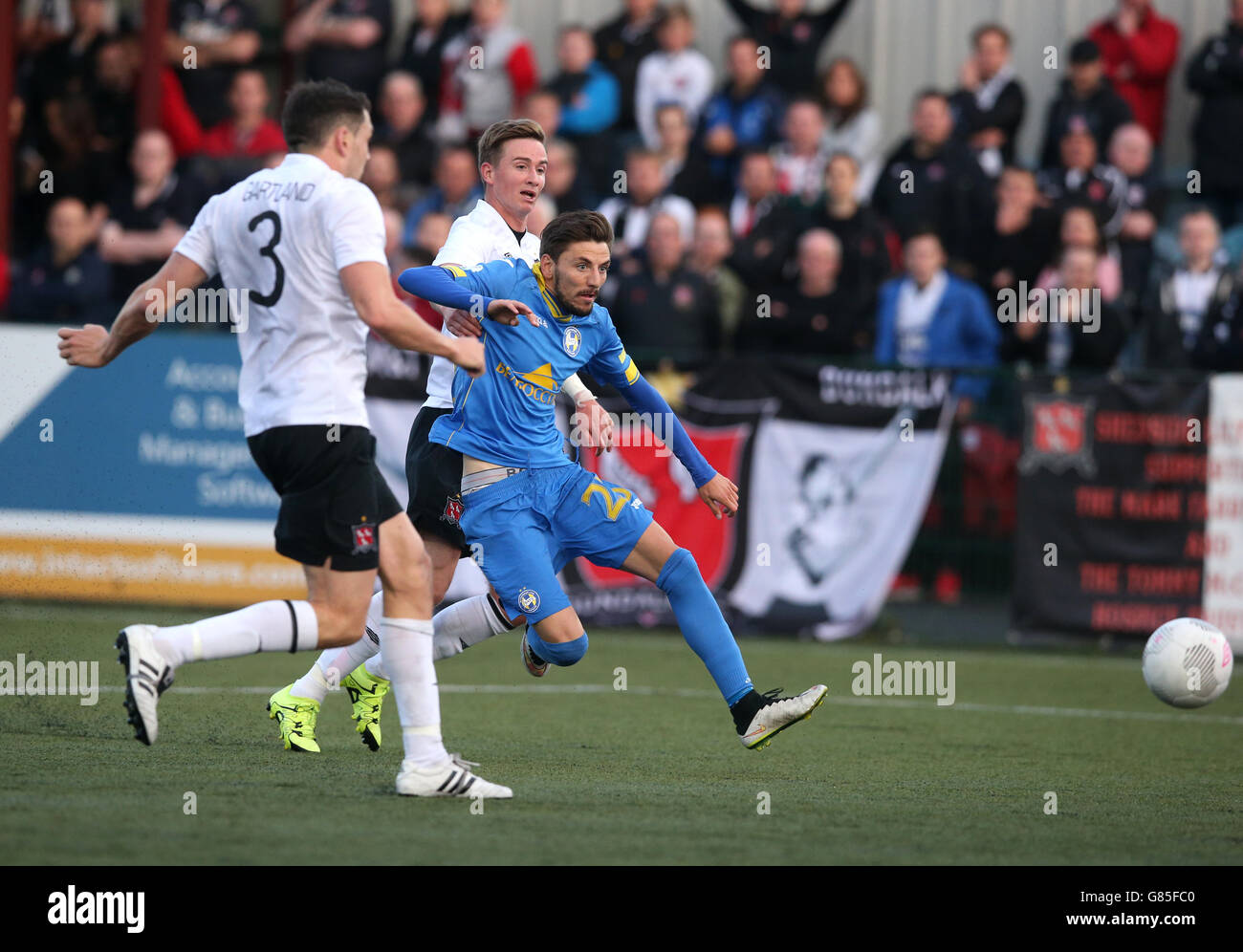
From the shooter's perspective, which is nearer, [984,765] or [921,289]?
[984,765]

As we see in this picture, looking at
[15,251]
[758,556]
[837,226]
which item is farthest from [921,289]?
[15,251]

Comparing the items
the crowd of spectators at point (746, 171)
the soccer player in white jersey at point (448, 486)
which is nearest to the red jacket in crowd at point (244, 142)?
the crowd of spectators at point (746, 171)

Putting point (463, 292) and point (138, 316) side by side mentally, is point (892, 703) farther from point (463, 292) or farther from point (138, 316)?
point (138, 316)

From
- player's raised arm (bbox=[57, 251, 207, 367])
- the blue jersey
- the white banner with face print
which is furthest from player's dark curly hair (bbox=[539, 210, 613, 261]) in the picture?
the white banner with face print

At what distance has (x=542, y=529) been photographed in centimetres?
705

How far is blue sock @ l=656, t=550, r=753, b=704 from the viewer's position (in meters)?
7.07

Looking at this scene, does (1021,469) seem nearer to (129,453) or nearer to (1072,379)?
(1072,379)

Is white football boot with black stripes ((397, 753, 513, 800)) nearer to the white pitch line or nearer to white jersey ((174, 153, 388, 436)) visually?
white jersey ((174, 153, 388, 436))

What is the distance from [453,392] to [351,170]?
1251 mm

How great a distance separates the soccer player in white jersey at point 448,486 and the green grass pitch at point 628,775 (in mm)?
A: 226

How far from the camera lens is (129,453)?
12.4 meters

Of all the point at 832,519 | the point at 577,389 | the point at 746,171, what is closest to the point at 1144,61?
the point at 746,171

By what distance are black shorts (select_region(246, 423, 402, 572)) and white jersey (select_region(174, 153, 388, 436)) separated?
2.3 inches

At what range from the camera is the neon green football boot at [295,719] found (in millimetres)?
7160
